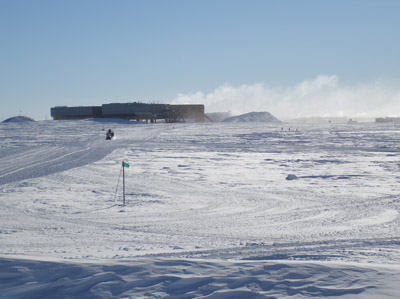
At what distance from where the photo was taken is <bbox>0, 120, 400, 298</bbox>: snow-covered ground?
425 cm

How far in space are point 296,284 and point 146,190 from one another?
30.4 feet

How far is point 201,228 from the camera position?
8328mm

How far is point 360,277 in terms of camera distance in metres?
4.33

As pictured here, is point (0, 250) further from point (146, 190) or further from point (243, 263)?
point (146, 190)

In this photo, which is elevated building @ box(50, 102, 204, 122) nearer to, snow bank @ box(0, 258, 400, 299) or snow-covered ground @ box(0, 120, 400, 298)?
snow-covered ground @ box(0, 120, 400, 298)

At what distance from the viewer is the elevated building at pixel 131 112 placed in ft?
251

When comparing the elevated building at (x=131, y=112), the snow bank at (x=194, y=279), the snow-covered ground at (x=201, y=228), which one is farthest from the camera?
the elevated building at (x=131, y=112)

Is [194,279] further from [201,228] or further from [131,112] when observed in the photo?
[131,112]

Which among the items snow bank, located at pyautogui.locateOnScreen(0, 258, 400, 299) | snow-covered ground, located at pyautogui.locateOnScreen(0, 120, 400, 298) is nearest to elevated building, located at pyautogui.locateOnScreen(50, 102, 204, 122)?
snow-covered ground, located at pyautogui.locateOnScreen(0, 120, 400, 298)

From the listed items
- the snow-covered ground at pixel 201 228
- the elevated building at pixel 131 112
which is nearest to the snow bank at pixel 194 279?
the snow-covered ground at pixel 201 228

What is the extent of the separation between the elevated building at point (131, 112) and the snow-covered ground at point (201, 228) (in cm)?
5637

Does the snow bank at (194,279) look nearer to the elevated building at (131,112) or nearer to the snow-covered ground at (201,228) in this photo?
the snow-covered ground at (201,228)

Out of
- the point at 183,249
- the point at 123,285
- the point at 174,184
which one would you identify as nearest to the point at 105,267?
the point at 123,285

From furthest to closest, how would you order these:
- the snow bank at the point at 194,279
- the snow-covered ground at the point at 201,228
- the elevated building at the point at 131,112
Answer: the elevated building at the point at 131,112
the snow-covered ground at the point at 201,228
the snow bank at the point at 194,279
